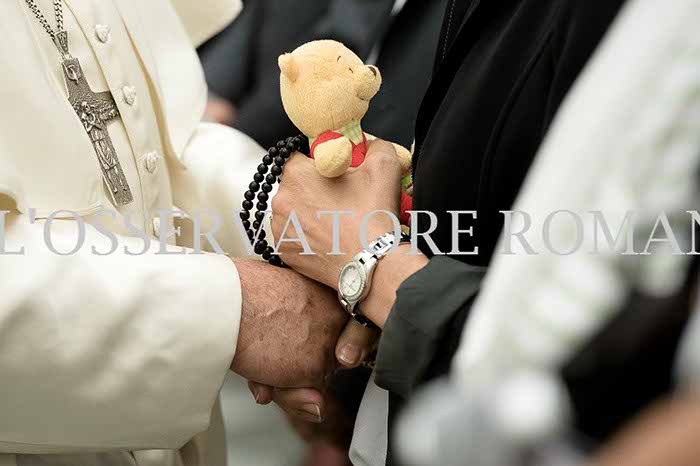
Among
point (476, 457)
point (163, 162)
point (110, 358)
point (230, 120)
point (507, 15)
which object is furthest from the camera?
point (230, 120)

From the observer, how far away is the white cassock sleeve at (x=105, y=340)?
1017 mm

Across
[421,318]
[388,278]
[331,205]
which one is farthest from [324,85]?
[421,318]

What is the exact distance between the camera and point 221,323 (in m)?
1.08

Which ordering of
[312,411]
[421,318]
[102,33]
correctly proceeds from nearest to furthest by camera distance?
[421,318], [312,411], [102,33]

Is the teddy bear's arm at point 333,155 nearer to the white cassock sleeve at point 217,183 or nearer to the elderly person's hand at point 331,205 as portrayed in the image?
the elderly person's hand at point 331,205

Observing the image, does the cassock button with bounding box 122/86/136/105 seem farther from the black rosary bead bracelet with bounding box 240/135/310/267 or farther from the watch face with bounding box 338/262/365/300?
the watch face with bounding box 338/262/365/300

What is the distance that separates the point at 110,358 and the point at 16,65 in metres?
0.39

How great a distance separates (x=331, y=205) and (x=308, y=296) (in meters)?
0.13

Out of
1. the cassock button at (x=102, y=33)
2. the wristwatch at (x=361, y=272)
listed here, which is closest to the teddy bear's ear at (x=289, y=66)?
the wristwatch at (x=361, y=272)

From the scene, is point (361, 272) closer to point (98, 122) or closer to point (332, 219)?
point (332, 219)

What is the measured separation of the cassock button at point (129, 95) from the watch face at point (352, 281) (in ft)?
1.56

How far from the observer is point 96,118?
4.00ft

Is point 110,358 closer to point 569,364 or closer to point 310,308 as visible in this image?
point 310,308

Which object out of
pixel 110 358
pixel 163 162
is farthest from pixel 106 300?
pixel 163 162
